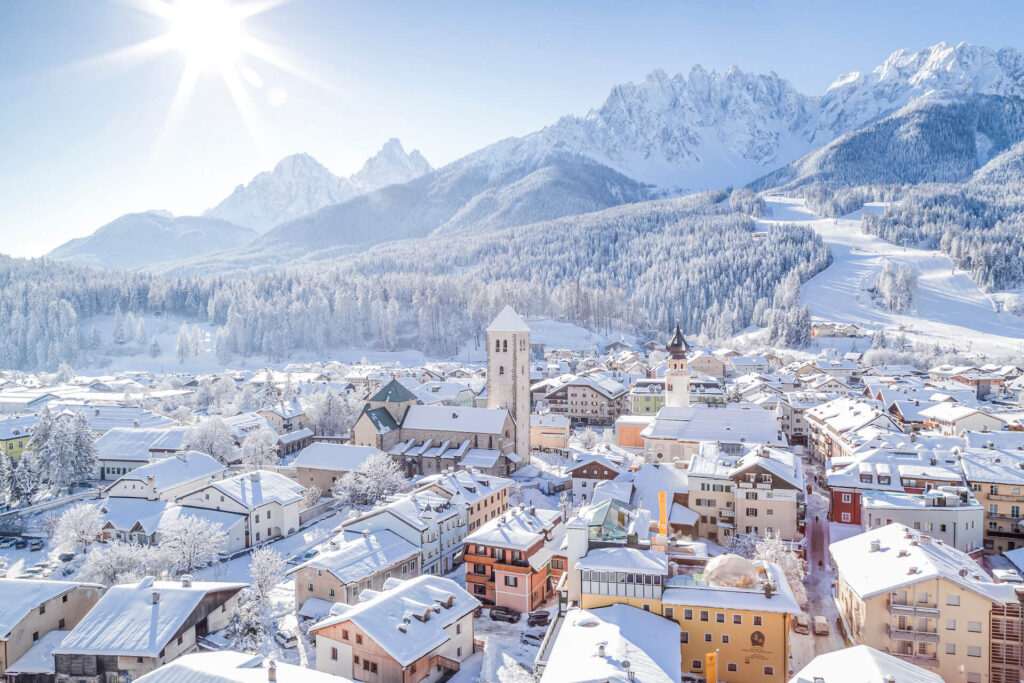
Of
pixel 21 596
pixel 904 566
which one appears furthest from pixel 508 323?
pixel 21 596

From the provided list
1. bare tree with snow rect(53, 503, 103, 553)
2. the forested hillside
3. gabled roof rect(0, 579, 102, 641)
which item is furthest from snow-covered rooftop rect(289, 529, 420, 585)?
the forested hillside

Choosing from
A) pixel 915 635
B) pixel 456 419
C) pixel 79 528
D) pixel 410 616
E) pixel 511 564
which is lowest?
pixel 79 528

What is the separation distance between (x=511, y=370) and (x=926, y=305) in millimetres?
143431

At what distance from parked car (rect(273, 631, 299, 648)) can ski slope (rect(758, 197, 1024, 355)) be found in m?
149

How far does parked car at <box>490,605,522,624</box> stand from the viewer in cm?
3432

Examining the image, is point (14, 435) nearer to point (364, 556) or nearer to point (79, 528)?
point (79, 528)

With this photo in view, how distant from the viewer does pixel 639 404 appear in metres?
85.9

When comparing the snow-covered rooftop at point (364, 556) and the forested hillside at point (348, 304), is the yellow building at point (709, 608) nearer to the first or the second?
the snow-covered rooftop at point (364, 556)

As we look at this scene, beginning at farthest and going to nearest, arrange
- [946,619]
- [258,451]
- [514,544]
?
[258,451], [514,544], [946,619]

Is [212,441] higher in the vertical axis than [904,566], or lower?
lower

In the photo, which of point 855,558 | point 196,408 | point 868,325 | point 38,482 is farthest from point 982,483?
point 868,325

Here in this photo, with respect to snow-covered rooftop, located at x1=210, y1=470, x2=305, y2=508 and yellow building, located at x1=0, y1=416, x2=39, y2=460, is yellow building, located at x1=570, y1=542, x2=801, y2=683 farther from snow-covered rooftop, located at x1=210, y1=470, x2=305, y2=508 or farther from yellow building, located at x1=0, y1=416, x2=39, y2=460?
yellow building, located at x1=0, y1=416, x2=39, y2=460

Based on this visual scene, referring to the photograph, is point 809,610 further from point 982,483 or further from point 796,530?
point 982,483

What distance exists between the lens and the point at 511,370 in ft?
212
